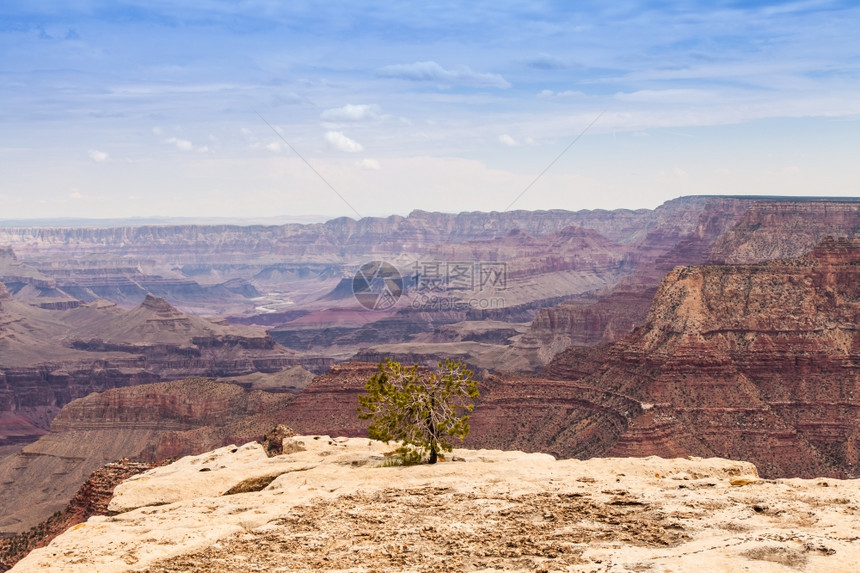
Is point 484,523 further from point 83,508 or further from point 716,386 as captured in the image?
point 716,386

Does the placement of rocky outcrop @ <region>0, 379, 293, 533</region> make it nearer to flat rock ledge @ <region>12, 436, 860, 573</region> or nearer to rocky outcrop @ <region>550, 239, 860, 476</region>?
rocky outcrop @ <region>550, 239, 860, 476</region>

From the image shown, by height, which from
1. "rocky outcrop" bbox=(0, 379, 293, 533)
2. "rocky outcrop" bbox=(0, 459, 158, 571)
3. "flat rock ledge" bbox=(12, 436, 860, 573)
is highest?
"flat rock ledge" bbox=(12, 436, 860, 573)

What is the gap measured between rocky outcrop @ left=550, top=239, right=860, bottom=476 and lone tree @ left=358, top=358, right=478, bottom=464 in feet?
175

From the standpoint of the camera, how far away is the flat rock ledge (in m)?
22.3

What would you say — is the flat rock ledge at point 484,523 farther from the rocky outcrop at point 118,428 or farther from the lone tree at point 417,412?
the rocky outcrop at point 118,428

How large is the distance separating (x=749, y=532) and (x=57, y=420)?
14606 centimetres

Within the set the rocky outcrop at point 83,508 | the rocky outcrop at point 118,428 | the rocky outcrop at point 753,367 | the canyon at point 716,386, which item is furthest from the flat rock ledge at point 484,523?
the rocky outcrop at point 118,428

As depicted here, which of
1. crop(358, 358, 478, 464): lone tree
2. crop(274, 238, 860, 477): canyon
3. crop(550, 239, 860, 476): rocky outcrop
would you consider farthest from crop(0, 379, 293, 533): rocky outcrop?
crop(358, 358, 478, 464): lone tree

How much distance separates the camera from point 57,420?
15712 cm

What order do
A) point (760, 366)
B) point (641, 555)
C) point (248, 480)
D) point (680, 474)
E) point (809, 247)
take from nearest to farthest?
point (641, 555) → point (680, 474) → point (248, 480) → point (760, 366) → point (809, 247)

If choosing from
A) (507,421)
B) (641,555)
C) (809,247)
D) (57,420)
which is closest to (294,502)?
(641,555)

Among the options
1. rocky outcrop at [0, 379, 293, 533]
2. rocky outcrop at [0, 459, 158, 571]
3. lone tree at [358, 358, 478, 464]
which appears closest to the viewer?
lone tree at [358, 358, 478, 464]

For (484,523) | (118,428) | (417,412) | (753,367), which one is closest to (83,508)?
(417,412)

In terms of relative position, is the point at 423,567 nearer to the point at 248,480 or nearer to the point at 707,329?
the point at 248,480
